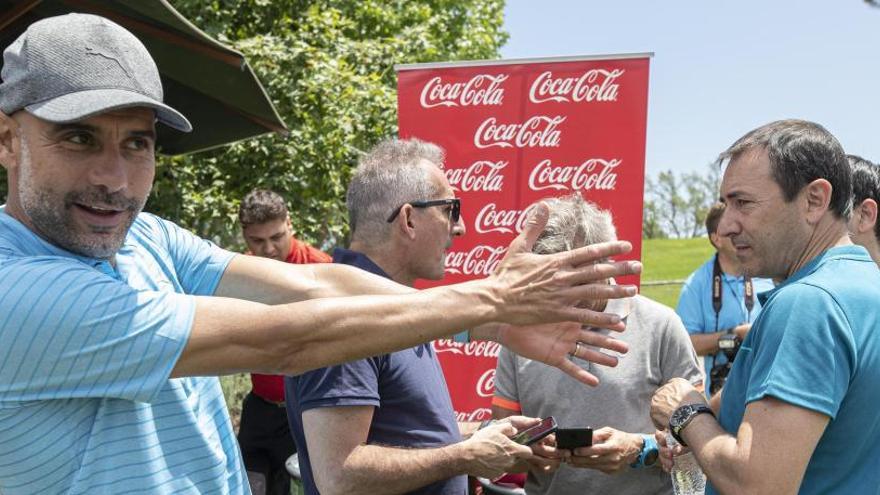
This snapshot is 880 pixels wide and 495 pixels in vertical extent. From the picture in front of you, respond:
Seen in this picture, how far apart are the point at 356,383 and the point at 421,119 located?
9.45 ft

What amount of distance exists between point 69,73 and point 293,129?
8.42 m

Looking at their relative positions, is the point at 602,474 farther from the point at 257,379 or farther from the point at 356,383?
the point at 257,379

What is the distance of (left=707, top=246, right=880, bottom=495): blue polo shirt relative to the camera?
2.00m

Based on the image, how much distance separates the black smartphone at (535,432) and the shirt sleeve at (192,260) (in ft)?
3.74

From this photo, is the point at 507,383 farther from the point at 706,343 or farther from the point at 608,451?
the point at 706,343

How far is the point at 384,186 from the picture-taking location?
284 centimetres

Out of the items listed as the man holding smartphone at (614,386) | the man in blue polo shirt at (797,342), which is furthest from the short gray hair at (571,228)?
the man in blue polo shirt at (797,342)

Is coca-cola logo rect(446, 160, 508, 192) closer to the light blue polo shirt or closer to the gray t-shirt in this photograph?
the gray t-shirt

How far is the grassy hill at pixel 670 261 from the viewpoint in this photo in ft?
92.2

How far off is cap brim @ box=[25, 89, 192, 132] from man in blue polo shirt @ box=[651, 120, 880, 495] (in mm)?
1558

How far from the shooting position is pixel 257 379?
16.6ft

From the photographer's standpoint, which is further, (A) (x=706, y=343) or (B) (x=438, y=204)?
(A) (x=706, y=343)

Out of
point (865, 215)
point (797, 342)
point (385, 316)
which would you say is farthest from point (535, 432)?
point (865, 215)

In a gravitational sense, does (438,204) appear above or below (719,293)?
above
